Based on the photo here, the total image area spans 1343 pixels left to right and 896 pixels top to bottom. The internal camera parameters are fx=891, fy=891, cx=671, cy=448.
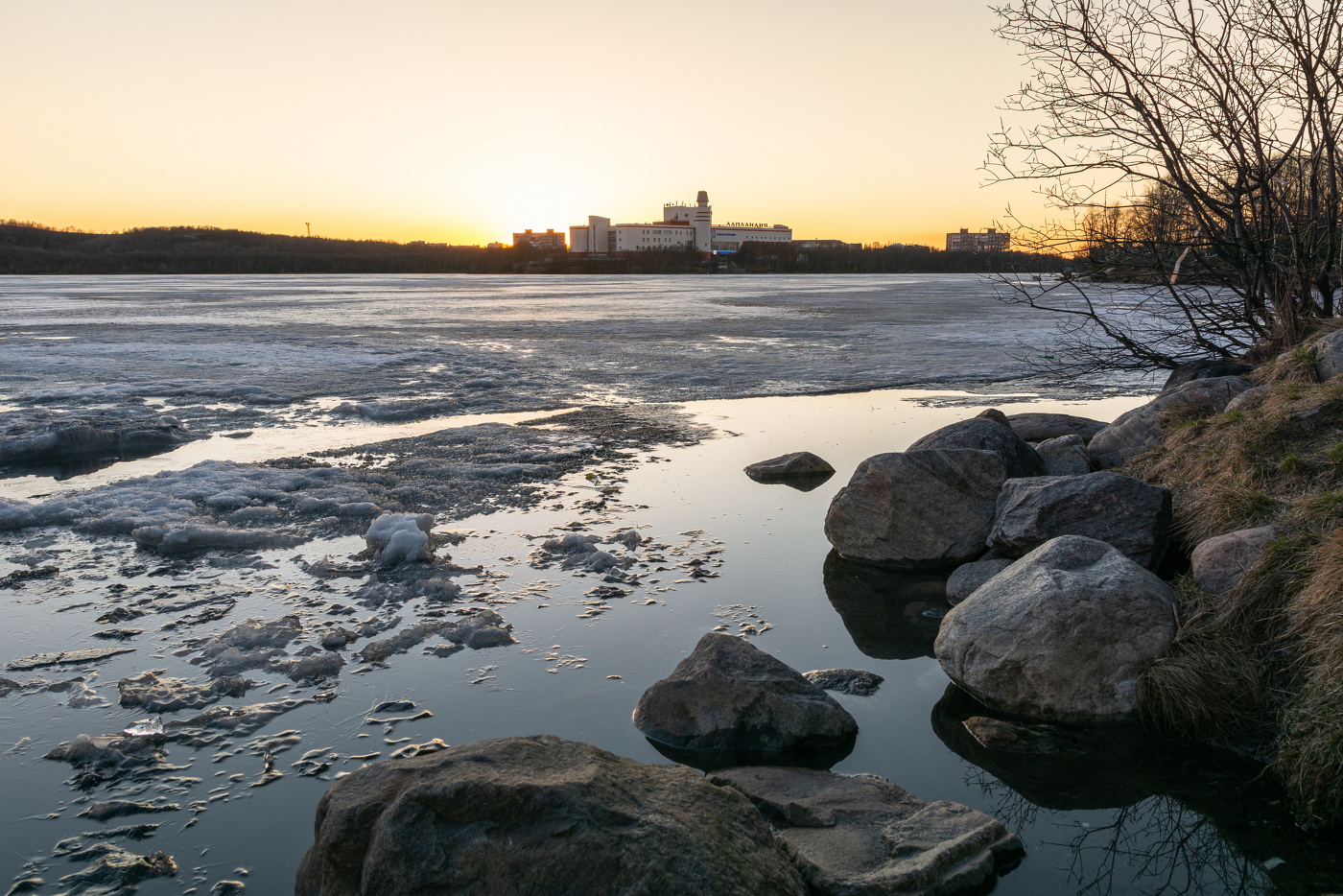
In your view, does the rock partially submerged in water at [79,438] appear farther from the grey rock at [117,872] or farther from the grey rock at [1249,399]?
the grey rock at [1249,399]

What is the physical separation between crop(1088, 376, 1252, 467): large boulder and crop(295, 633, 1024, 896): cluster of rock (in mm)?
4667

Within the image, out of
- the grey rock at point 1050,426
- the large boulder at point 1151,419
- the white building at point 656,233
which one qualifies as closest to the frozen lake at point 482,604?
the grey rock at point 1050,426

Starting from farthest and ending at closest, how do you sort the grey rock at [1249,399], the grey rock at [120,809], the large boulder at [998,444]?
the large boulder at [998,444], the grey rock at [1249,399], the grey rock at [120,809]

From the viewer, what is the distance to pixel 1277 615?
3.95 meters

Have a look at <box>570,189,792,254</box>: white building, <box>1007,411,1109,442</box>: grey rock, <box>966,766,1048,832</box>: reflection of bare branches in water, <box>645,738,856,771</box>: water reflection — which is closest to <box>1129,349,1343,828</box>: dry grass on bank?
<box>966,766,1048,832</box>: reflection of bare branches in water

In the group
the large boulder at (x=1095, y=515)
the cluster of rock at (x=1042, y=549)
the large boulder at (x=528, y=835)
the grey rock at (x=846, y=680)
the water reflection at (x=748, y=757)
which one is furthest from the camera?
the large boulder at (x=1095, y=515)

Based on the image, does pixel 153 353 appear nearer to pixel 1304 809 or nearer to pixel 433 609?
pixel 433 609

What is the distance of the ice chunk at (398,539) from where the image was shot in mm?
5625

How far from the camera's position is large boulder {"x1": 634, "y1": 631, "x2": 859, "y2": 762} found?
3.75 meters

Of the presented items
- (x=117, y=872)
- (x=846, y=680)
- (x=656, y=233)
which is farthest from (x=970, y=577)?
(x=656, y=233)

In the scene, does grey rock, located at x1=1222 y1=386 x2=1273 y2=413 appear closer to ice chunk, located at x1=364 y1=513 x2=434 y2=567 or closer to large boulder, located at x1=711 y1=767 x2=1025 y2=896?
large boulder, located at x1=711 y1=767 x2=1025 y2=896

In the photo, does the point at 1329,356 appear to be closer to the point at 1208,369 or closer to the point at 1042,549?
the point at 1208,369

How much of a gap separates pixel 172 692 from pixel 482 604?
5.25 feet

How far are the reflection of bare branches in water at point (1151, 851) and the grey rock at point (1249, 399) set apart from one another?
365 cm
